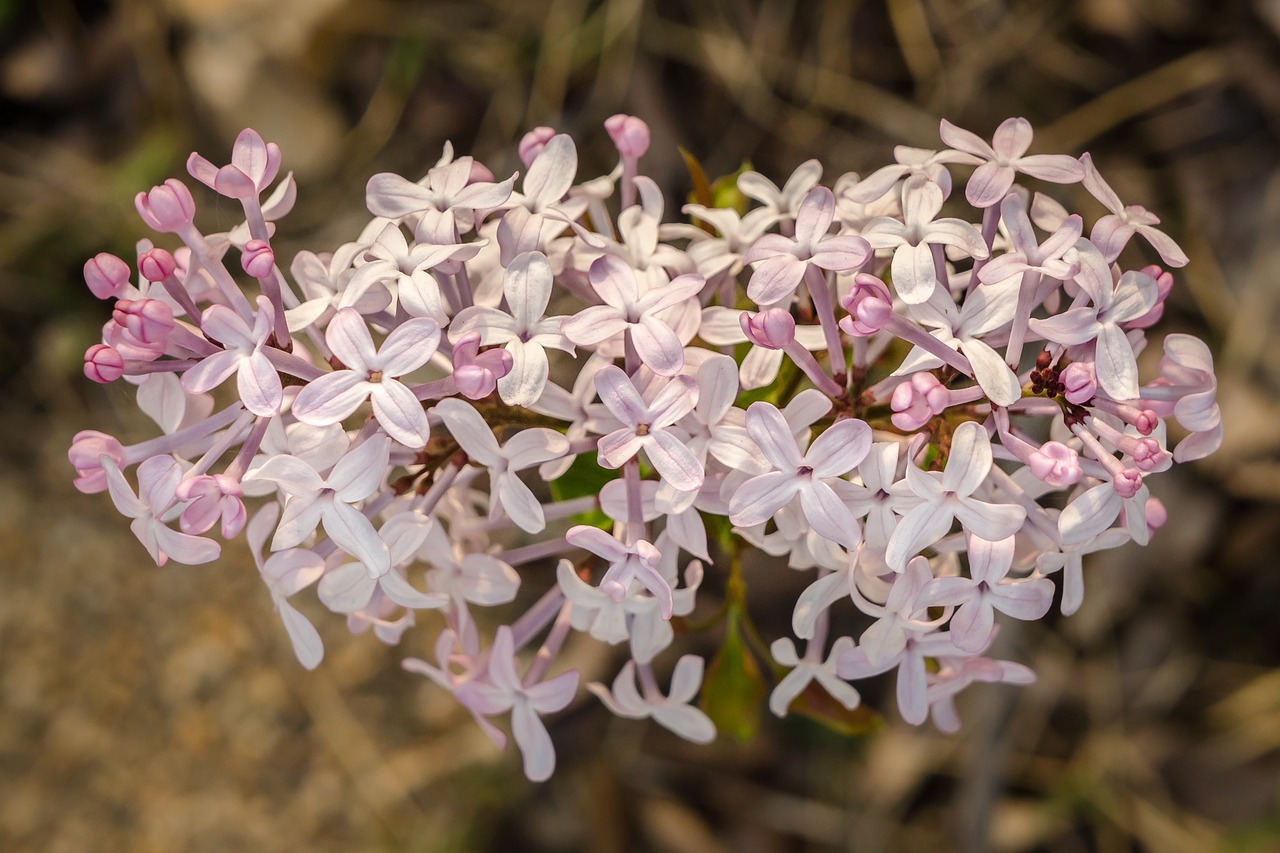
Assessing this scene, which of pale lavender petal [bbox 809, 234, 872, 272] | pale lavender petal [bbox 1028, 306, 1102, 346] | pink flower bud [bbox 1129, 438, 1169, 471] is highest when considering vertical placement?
pale lavender petal [bbox 1028, 306, 1102, 346]

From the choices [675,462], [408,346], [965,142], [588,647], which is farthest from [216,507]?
[588,647]

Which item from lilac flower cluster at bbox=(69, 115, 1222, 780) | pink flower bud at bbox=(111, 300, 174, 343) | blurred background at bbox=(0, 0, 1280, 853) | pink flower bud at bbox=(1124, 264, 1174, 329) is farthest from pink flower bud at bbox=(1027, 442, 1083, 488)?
blurred background at bbox=(0, 0, 1280, 853)

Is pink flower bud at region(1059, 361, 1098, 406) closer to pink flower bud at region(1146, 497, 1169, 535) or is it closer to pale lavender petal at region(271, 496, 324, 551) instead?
pink flower bud at region(1146, 497, 1169, 535)

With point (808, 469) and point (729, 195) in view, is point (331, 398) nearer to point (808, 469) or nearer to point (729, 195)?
point (808, 469)

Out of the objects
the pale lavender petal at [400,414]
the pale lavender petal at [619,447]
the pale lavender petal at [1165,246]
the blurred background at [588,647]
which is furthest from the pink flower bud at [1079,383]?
the blurred background at [588,647]

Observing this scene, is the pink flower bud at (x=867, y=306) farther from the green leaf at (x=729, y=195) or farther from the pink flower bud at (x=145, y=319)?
the pink flower bud at (x=145, y=319)

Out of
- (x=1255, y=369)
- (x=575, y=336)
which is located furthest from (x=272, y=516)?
(x=1255, y=369)

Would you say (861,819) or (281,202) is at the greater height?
(281,202)

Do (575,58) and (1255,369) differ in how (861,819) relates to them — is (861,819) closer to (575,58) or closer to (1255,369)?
(1255,369)
